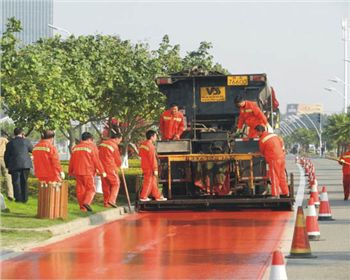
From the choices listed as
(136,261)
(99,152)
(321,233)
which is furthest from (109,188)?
(136,261)

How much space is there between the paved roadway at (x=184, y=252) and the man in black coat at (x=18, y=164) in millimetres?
2918

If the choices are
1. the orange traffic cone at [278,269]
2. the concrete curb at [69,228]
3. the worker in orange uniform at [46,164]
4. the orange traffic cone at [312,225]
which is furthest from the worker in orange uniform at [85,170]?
the orange traffic cone at [278,269]

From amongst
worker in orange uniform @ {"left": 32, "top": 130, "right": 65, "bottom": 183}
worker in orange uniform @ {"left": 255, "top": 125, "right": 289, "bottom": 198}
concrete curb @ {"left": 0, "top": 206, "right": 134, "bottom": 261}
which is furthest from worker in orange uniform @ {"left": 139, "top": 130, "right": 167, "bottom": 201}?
worker in orange uniform @ {"left": 32, "top": 130, "right": 65, "bottom": 183}

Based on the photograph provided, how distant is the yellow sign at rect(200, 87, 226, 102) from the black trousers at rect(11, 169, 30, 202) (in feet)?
15.4

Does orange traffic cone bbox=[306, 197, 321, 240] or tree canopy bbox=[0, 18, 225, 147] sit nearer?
orange traffic cone bbox=[306, 197, 321, 240]

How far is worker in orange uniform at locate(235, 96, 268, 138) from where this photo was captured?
21.8 m

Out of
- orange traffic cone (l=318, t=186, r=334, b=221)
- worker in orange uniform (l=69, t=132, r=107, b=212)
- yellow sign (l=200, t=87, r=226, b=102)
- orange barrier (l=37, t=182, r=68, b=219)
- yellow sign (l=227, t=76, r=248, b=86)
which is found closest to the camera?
orange barrier (l=37, t=182, r=68, b=219)

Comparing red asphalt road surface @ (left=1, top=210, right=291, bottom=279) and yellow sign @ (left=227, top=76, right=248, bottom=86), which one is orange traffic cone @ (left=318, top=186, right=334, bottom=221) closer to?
red asphalt road surface @ (left=1, top=210, right=291, bottom=279)

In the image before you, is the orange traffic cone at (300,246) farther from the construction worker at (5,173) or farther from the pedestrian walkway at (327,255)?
the construction worker at (5,173)

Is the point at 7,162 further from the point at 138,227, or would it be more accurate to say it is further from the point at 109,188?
the point at 138,227

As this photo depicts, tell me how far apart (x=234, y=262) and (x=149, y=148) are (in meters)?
9.93

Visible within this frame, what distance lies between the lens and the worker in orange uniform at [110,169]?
2189cm

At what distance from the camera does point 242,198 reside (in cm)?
2194

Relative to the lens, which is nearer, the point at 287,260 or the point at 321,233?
the point at 287,260
